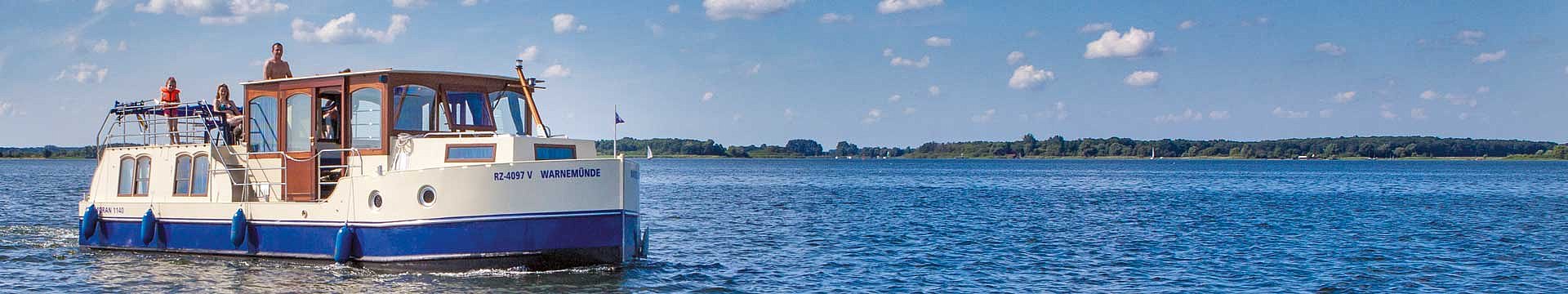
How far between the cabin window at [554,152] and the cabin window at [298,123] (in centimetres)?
368

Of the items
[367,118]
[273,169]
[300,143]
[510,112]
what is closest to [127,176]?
[273,169]

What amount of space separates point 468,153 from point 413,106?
68.0 inches

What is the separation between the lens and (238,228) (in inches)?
717

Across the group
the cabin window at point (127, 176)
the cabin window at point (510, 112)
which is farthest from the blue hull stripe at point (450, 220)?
the cabin window at point (127, 176)

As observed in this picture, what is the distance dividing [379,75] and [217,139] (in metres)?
3.93

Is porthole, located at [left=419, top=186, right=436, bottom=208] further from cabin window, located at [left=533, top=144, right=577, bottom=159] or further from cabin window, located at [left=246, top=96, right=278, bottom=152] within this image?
cabin window, located at [left=246, top=96, right=278, bottom=152]

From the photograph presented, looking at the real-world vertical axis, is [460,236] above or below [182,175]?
below

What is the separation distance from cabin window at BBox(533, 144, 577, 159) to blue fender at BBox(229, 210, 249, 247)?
14.9ft

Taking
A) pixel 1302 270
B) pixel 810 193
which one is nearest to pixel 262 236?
pixel 1302 270

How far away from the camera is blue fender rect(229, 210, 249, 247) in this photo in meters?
18.2

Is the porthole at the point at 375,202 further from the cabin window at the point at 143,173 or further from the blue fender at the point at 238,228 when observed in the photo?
the cabin window at the point at 143,173

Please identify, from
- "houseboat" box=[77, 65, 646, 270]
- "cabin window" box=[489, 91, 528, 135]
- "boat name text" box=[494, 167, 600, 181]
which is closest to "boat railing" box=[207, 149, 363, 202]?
"houseboat" box=[77, 65, 646, 270]

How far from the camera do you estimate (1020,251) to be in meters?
24.2

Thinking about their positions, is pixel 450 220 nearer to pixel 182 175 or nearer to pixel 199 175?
pixel 199 175
